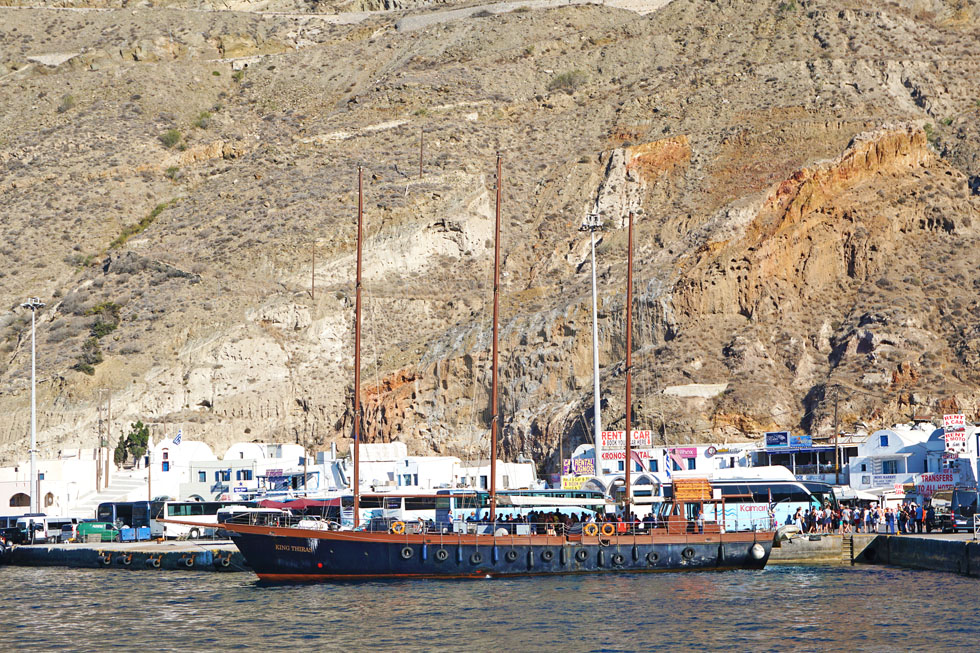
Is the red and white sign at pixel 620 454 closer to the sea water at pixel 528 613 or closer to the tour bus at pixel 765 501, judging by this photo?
the tour bus at pixel 765 501

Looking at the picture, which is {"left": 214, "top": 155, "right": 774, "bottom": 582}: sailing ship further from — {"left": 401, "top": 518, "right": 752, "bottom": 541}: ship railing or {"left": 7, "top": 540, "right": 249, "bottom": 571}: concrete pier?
{"left": 7, "top": 540, "right": 249, "bottom": 571}: concrete pier

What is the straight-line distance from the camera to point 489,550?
176 ft

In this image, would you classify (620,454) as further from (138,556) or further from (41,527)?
(41,527)

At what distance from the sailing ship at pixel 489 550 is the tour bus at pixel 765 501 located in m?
5.30

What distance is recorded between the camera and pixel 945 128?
116 meters

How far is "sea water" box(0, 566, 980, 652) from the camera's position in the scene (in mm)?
40125

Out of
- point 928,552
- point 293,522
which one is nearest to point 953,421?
point 928,552

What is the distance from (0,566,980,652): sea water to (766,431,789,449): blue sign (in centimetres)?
2126

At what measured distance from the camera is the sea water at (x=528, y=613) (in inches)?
1580

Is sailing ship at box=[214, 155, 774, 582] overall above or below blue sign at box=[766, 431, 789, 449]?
below

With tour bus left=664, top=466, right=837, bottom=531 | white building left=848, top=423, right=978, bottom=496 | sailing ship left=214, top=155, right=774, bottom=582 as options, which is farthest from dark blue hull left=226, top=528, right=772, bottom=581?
white building left=848, top=423, right=978, bottom=496

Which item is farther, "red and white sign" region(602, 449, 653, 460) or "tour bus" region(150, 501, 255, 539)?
"red and white sign" region(602, 449, 653, 460)

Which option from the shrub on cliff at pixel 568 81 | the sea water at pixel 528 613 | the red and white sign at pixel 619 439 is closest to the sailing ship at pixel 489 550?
the sea water at pixel 528 613

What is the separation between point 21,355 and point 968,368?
64743 millimetres
